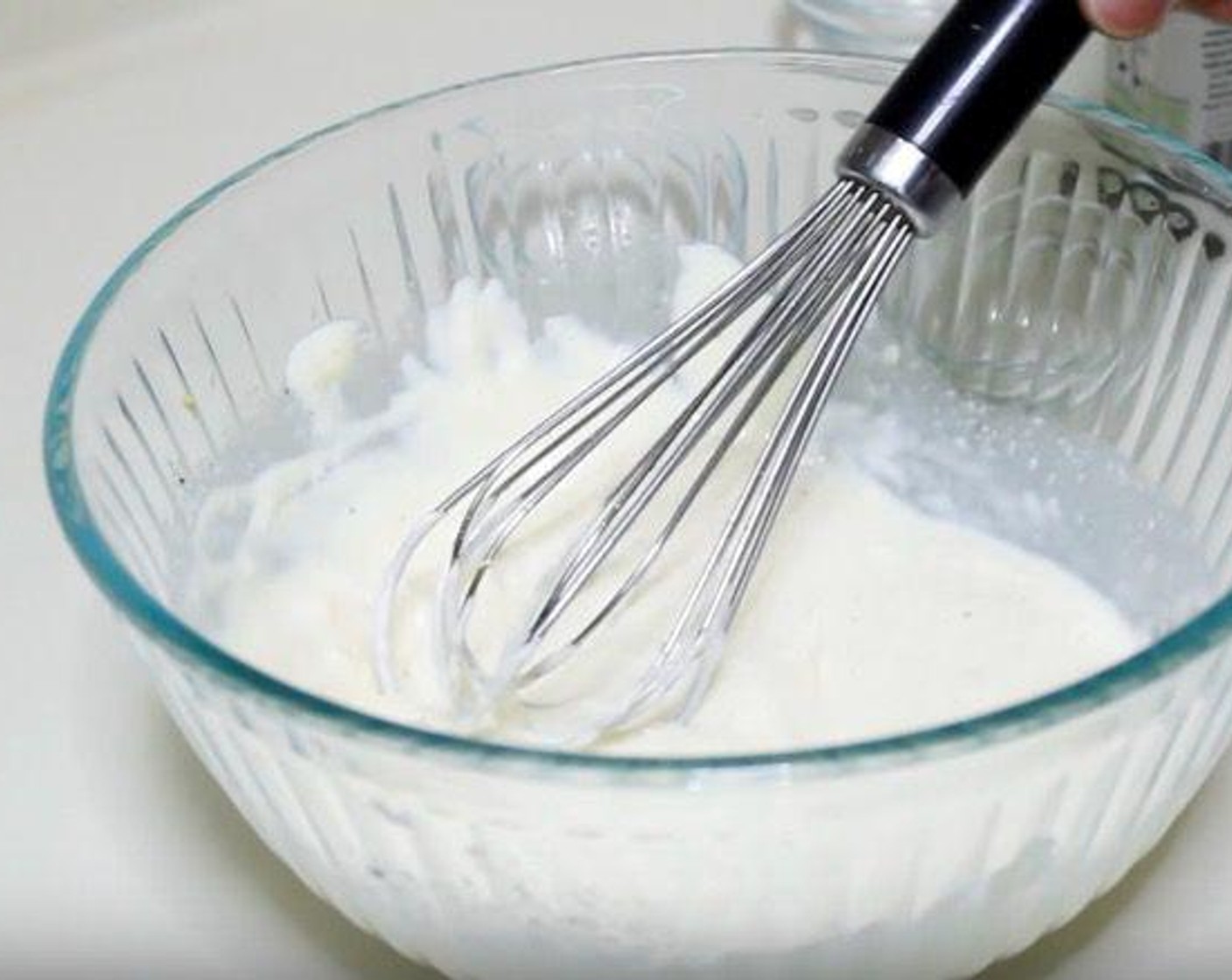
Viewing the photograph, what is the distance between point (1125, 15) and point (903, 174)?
0.07 meters

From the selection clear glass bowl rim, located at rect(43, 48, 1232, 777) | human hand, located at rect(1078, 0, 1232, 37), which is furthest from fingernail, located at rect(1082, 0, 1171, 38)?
clear glass bowl rim, located at rect(43, 48, 1232, 777)

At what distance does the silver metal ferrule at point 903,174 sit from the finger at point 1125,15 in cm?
6

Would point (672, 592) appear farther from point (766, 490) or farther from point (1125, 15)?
point (1125, 15)

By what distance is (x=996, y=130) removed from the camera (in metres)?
0.49

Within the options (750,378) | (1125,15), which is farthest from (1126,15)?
(750,378)

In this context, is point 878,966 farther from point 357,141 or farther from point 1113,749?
point 357,141

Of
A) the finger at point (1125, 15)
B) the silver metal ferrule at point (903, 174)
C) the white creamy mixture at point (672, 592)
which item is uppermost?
the finger at point (1125, 15)

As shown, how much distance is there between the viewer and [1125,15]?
488 mm

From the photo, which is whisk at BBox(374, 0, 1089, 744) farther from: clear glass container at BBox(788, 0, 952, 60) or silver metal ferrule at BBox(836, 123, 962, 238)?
clear glass container at BBox(788, 0, 952, 60)

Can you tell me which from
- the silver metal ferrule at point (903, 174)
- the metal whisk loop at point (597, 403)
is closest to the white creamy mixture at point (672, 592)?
the metal whisk loop at point (597, 403)

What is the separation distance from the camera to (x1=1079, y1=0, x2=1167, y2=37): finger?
48cm

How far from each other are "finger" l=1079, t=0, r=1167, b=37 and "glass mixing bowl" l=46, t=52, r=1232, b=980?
0.07 meters

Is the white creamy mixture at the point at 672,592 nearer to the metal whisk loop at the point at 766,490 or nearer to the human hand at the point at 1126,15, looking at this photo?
the metal whisk loop at the point at 766,490

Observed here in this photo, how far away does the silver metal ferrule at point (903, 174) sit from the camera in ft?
1.60
